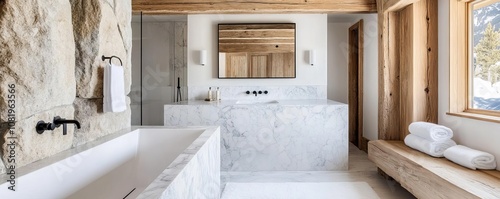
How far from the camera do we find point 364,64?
14.3 ft

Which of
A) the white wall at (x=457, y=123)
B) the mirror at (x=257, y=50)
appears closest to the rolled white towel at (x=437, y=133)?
the white wall at (x=457, y=123)

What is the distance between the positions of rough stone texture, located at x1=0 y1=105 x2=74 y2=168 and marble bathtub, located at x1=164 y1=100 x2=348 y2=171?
173 cm

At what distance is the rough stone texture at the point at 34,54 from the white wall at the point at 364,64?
140 inches

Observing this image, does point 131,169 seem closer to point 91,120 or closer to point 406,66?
point 91,120

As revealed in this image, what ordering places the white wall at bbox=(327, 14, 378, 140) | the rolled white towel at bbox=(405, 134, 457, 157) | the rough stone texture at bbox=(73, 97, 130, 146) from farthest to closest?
the white wall at bbox=(327, 14, 378, 140) → the rolled white towel at bbox=(405, 134, 457, 157) → the rough stone texture at bbox=(73, 97, 130, 146)

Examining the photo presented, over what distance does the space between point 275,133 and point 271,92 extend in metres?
0.96

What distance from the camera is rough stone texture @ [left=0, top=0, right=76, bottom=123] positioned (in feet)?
3.90

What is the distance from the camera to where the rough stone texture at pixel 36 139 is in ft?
4.09

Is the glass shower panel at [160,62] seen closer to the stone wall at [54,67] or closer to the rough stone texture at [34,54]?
the stone wall at [54,67]

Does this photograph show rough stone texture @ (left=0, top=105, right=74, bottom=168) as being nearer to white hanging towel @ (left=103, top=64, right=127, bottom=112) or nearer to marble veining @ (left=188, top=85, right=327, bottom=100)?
white hanging towel @ (left=103, top=64, right=127, bottom=112)

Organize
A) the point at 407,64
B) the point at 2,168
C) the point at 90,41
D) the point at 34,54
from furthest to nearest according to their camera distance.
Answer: the point at 407,64 → the point at 90,41 → the point at 34,54 → the point at 2,168

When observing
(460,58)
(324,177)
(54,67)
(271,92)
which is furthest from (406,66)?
(54,67)

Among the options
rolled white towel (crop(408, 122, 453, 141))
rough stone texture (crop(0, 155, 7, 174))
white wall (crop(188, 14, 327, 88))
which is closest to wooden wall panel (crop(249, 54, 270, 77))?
white wall (crop(188, 14, 327, 88))

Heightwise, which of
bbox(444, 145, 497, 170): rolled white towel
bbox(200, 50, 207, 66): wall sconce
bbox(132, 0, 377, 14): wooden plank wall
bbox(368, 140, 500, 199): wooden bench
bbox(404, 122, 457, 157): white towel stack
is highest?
bbox(132, 0, 377, 14): wooden plank wall
